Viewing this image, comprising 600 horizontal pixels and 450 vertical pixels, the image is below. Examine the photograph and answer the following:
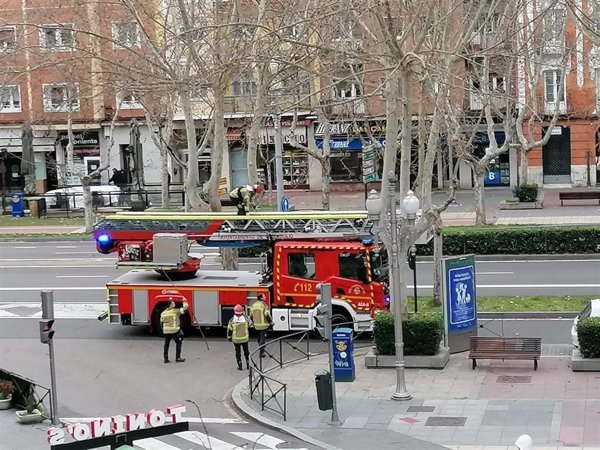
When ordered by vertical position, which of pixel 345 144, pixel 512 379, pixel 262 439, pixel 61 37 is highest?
pixel 61 37

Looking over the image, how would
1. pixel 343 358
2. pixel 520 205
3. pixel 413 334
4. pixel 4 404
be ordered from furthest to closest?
1. pixel 520 205
2. pixel 413 334
3. pixel 343 358
4. pixel 4 404

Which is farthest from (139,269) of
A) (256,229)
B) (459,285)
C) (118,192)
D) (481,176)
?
(118,192)

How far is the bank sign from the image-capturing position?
2173cm

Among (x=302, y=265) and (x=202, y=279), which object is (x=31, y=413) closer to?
(x=202, y=279)

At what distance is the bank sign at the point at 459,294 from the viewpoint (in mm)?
21734

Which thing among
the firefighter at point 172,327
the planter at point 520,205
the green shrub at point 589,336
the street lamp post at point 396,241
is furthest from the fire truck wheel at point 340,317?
the planter at point 520,205

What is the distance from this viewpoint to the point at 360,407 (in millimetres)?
18594

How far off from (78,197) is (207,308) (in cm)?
3070

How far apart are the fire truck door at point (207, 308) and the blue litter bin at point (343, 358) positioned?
477 centimetres

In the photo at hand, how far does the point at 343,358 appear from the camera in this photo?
802 inches

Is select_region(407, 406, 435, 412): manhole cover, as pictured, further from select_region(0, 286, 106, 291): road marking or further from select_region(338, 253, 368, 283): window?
select_region(0, 286, 106, 291): road marking

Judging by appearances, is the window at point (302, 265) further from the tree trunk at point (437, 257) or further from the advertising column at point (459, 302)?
the advertising column at point (459, 302)

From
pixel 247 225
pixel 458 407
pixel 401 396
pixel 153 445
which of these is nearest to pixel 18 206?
pixel 247 225

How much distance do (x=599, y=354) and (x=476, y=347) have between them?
239cm
